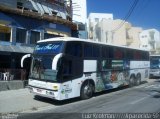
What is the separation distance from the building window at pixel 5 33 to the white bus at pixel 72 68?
8.77 m

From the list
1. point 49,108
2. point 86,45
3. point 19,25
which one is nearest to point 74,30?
point 19,25

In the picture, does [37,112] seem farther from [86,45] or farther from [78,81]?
[86,45]

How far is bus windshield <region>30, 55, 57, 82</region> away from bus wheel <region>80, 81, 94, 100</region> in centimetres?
253

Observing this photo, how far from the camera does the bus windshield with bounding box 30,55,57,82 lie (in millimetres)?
12637

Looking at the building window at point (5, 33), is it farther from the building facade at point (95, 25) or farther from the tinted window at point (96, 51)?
the building facade at point (95, 25)

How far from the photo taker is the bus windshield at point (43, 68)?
12.6 meters

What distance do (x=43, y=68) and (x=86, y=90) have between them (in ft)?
10.3

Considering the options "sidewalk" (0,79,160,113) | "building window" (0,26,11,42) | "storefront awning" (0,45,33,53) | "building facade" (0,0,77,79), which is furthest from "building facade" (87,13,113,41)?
"sidewalk" (0,79,160,113)

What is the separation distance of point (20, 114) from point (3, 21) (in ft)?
42.7

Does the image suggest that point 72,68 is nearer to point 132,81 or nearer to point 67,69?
point 67,69

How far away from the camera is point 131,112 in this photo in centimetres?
1113

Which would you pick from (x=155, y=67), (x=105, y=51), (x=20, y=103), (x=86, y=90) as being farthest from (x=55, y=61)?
(x=155, y=67)

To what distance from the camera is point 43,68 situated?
43.0 feet

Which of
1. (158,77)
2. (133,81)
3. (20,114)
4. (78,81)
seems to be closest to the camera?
(20,114)
